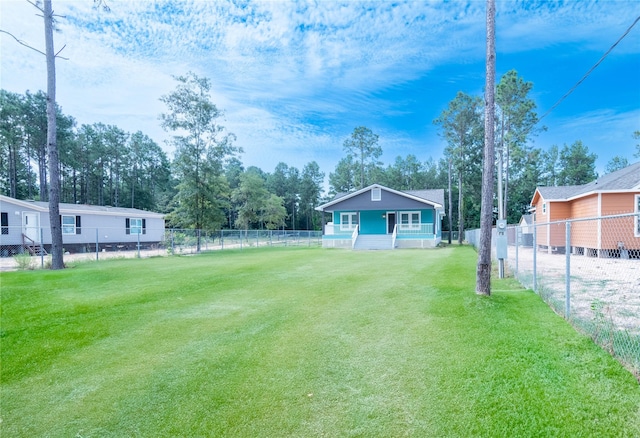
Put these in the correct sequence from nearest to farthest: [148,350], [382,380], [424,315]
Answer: [382,380] < [148,350] < [424,315]

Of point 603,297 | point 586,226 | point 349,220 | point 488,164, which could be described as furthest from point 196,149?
point 586,226

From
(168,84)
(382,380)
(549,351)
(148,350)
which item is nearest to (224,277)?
(148,350)

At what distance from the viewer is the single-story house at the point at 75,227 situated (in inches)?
738

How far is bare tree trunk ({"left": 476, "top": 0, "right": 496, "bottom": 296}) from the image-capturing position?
6160 millimetres

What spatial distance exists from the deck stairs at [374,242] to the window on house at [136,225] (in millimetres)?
16739

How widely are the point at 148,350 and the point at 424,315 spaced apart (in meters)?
3.89

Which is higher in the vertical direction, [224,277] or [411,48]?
[411,48]

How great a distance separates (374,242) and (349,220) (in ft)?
13.9

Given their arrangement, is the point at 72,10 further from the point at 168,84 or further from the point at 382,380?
the point at 382,380

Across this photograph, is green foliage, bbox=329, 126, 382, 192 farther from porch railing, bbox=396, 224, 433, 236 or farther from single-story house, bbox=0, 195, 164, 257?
single-story house, bbox=0, 195, 164, 257

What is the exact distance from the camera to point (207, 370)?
3.46 meters

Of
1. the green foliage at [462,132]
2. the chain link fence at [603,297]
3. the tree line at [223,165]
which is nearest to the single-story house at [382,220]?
the tree line at [223,165]

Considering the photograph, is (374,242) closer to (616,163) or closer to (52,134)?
(52,134)

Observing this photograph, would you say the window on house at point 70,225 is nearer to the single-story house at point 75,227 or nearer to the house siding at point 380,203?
the single-story house at point 75,227
